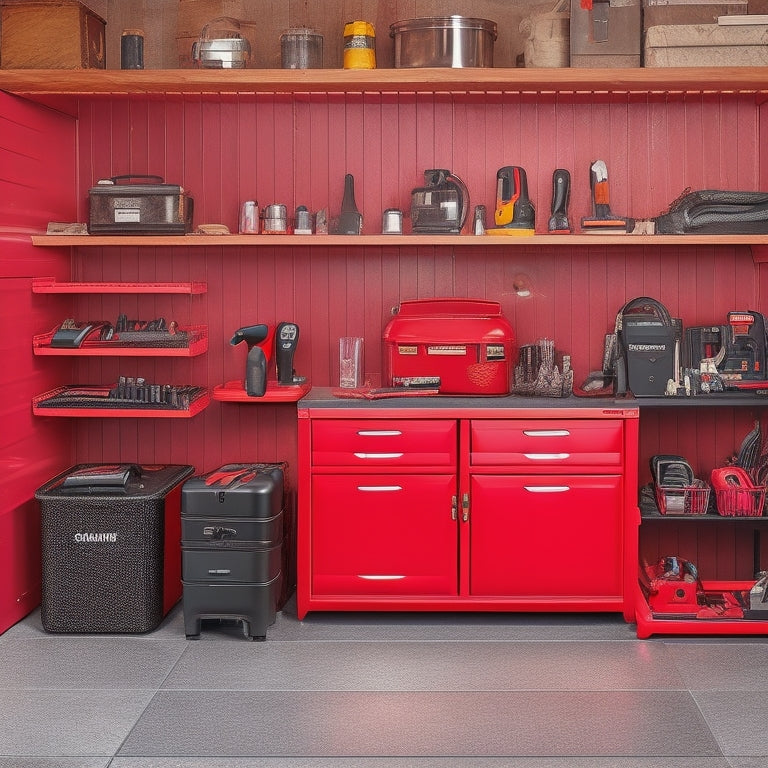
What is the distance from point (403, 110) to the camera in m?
4.94

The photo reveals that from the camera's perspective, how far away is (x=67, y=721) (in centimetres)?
354

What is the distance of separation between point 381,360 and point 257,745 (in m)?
2.12

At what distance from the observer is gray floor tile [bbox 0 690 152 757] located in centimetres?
334

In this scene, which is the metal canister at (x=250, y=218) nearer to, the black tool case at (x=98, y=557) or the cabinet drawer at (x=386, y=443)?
the cabinet drawer at (x=386, y=443)

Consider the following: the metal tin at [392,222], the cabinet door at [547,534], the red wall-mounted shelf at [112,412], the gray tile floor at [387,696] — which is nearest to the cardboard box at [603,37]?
the metal tin at [392,222]

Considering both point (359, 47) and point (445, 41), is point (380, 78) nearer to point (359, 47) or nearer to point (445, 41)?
point (359, 47)

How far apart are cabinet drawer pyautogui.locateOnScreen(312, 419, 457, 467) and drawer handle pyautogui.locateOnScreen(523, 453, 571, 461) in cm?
32

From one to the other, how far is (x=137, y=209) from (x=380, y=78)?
120cm

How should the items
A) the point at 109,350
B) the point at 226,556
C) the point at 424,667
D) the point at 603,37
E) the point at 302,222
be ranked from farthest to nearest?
the point at 302,222 < the point at 109,350 < the point at 603,37 < the point at 226,556 < the point at 424,667

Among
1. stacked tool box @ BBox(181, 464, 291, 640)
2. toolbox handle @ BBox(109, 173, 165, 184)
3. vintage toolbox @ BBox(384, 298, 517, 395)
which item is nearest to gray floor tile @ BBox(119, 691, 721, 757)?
stacked tool box @ BBox(181, 464, 291, 640)

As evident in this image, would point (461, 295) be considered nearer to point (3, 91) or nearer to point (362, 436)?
point (362, 436)

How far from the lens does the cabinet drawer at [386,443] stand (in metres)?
4.49

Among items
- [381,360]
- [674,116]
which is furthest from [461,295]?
[674,116]

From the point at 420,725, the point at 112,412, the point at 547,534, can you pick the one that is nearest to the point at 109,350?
the point at 112,412
